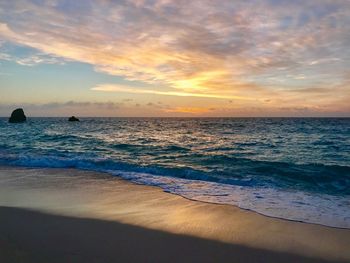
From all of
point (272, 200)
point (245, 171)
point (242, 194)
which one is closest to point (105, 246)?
point (272, 200)

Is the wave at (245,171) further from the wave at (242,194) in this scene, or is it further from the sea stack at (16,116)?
the sea stack at (16,116)

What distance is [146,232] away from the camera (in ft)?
20.5

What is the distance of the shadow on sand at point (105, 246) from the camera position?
198 inches

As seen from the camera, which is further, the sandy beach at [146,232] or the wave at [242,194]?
the wave at [242,194]

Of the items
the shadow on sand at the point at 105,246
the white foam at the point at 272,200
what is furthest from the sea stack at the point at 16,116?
the shadow on sand at the point at 105,246

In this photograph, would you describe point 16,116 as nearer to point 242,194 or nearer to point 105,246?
point 242,194

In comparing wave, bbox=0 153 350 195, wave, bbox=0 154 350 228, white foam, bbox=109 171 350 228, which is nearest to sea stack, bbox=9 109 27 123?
wave, bbox=0 153 350 195

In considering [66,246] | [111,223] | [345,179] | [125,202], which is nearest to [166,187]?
[125,202]

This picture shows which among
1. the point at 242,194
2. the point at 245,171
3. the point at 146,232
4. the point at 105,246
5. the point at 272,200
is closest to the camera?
the point at 105,246

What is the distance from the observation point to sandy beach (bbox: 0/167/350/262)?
521cm

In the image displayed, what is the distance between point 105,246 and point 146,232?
40.2 inches

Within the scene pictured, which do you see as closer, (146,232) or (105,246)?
(105,246)

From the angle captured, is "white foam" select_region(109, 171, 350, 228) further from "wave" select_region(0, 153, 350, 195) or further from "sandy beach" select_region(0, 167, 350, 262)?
"wave" select_region(0, 153, 350, 195)

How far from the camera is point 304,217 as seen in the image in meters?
7.65
